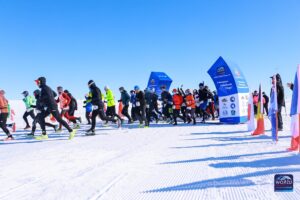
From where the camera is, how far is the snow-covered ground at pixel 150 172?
162 inches

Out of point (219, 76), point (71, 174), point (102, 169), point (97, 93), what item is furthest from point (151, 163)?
point (219, 76)

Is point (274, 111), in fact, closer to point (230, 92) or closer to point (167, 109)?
point (230, 92)

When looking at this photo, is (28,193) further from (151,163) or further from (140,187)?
(151,163)

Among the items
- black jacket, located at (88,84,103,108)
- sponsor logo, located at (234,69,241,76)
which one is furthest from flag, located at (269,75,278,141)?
sponsor logo, located at (234,69,241,76)

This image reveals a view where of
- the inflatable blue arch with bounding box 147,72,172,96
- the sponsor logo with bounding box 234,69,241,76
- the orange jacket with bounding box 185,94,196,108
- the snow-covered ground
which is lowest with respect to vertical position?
the snow-covered ground

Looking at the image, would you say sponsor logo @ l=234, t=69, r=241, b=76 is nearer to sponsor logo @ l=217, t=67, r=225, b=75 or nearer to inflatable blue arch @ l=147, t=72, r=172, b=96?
sponsor logo @ l=217, t=67, r=225, b=75

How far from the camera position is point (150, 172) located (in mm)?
5289

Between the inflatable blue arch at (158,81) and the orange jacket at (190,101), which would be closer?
the orange jacket at (190,101)

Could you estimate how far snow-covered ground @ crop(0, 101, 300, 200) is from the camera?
13.5ft

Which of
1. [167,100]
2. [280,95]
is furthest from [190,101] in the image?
[280,95]

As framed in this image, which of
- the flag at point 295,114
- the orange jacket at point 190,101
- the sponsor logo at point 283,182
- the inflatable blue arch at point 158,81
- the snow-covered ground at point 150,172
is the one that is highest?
the inflatable blue arch at point 158,81

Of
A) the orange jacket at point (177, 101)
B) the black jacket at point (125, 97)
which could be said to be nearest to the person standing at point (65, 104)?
the black jacket at point (125, 97)

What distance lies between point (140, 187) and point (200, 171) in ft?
3.89

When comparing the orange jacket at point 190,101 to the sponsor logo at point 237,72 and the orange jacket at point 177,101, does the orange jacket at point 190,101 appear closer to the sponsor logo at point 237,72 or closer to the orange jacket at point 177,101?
the orange jacket at point 177,101
